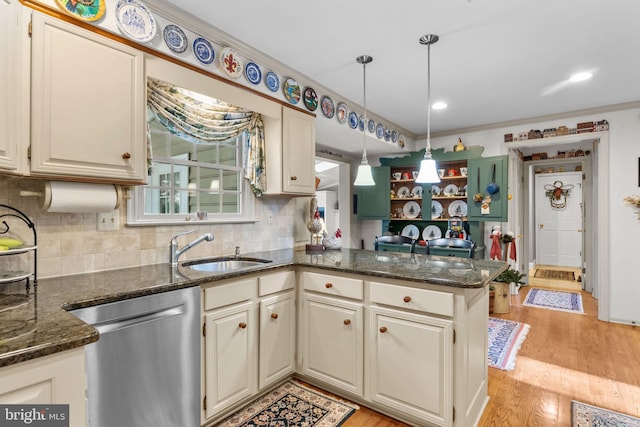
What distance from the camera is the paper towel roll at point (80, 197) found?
1.59 m

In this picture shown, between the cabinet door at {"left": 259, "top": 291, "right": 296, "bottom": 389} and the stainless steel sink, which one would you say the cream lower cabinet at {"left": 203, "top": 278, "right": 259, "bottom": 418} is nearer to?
the cabinet door at {"left": 259, "top": 291, "right": 296, "bottom": 389}

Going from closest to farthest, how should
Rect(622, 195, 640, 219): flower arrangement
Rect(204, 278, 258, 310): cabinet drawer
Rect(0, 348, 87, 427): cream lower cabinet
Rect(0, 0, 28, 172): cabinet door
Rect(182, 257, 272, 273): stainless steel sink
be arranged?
Rect(0, 348, 87, 427): cream lower cabinet, Rect(0, 0, 28, 172): cabinet door, Rect(204, 278, 258, 310): cabinet drawer, Rect(182, 257, 272, 273): stainless steel sink, Rect(622, 195, 640, 219): flower arrangement

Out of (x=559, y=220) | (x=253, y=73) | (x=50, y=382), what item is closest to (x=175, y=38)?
(x=253, y=73)

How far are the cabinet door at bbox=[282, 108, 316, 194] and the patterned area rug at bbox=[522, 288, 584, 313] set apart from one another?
3.65 meters

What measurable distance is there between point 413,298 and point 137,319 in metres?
1.39

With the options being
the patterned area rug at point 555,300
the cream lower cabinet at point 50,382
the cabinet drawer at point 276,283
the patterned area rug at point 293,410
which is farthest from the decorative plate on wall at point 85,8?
the patterned area rug at point 555,300

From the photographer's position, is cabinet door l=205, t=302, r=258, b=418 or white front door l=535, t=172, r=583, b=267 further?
white front door l=535, t=172, r=583, b=267

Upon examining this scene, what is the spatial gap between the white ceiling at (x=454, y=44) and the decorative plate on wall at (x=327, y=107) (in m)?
0.14

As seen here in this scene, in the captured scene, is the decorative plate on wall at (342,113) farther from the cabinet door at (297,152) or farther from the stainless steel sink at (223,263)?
the stainless steel sink at (223,263)

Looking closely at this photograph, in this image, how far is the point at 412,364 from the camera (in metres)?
1.87

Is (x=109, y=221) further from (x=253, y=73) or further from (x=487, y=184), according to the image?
(x=487, y=184)

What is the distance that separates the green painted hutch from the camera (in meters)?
4.10

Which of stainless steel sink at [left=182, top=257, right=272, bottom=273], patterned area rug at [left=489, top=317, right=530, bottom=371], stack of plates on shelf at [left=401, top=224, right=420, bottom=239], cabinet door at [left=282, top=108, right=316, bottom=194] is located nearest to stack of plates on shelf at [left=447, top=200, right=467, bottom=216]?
stack of plates on shelf at [left=401, top=224, right=420, bottom=239]

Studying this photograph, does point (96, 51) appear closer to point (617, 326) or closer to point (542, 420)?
point (542, 420)
